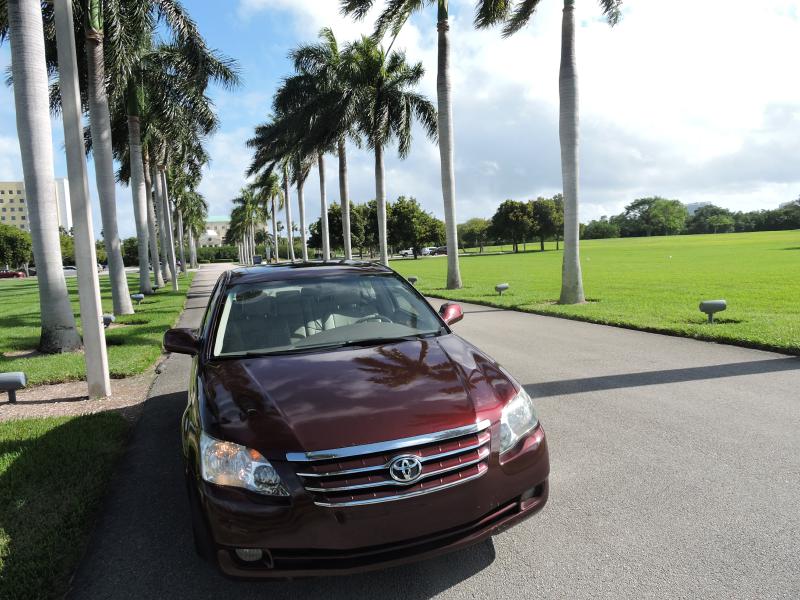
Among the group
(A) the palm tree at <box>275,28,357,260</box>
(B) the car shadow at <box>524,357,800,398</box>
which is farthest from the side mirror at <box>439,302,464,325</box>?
(A) the palm tree at <box>275,28,357,260</box>

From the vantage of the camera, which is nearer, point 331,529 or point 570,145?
point 331,529

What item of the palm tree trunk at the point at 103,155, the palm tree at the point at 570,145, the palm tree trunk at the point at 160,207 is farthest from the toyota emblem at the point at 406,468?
the palm tree trunk at the point at 160,207

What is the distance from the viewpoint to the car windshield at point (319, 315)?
12.1 ft

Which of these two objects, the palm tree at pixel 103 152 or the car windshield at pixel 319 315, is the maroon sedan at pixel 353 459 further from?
the palm tree at pixel 103 152

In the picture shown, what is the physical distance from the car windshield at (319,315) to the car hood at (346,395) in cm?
27

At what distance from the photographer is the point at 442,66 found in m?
20.0

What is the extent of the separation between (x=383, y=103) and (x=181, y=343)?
24431 mm

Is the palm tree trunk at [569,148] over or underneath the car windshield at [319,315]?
over

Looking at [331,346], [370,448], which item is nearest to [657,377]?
[331,346]

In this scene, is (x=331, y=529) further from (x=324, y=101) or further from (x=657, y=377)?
(x=324, y=101)

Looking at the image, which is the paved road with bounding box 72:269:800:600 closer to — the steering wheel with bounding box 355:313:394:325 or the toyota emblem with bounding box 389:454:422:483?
the toyota emblem with bounding box 389:454:422:483

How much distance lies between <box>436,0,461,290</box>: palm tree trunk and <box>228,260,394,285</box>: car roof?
1599 centimetres

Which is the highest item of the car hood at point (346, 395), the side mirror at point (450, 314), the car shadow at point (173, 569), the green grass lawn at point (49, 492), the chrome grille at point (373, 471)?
the side mirror at point (450, 314)

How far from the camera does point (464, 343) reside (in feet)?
12.5
